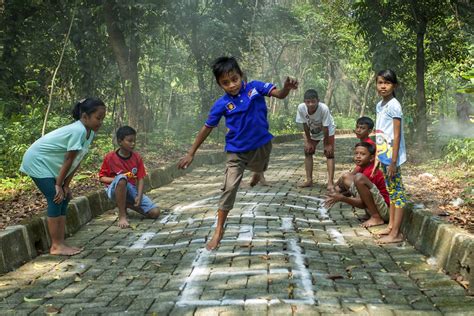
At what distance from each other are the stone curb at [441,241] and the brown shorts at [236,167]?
5.63ft

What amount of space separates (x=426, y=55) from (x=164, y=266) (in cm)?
1158

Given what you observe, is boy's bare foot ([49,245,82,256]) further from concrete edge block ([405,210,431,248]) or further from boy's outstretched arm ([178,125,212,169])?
concrete edge block ([405,210,431,248])

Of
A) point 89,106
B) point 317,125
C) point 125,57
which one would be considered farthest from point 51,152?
point 125,57

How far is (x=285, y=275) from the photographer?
446 centimetres

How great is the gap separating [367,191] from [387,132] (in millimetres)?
882

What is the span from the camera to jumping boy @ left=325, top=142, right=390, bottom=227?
6500 millimetres

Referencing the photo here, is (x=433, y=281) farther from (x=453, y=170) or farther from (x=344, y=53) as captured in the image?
(x=344, y=53)

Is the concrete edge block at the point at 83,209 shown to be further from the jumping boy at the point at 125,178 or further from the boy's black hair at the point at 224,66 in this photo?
the boy's black hair at the point at 224,66

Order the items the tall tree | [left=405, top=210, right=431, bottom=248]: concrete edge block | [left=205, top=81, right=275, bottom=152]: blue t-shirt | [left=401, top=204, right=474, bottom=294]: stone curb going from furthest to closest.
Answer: the tall tree
[left=405, top=210, right=431, bottom=248]: concrete edge block
[left=205, top=81, right=275, bottom=152]: blue t-shirt
[left=401, top=204, right=474, bottom=294]: stone curb

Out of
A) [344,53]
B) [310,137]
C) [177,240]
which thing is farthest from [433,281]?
[344,53]

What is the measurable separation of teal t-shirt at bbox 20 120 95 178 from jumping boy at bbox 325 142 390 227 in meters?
2.68

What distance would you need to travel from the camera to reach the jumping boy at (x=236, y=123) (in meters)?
5.49

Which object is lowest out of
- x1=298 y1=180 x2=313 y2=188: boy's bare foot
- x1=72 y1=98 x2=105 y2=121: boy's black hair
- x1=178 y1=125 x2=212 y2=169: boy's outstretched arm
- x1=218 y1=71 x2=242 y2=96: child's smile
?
x1=298 y1=180 x2=313 y2=188: boy's bare foot

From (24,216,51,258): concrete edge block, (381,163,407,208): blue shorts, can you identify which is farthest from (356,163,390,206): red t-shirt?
(24,216,51,258): concrete edge block
